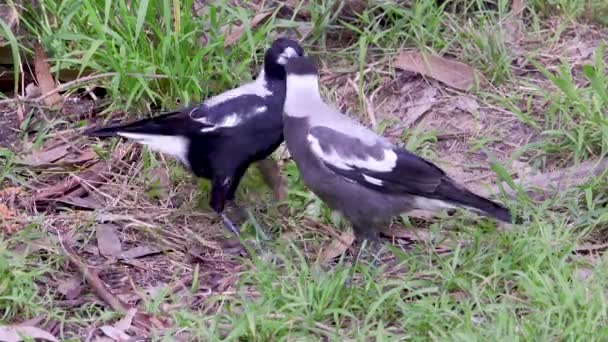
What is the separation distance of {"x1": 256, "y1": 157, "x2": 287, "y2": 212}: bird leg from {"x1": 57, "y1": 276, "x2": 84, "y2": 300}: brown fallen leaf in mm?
1026

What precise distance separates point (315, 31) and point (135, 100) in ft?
3.67

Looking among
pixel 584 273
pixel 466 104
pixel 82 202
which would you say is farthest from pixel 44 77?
pixel 584 273

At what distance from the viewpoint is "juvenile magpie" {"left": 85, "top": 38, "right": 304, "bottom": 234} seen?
4.87 meters

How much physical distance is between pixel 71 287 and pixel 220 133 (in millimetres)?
962

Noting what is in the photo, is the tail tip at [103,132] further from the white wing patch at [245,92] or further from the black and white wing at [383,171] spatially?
the black and white wing at [383,171]

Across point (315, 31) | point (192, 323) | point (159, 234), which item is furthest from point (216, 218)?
point (315, 31)

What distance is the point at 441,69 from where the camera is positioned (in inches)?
229

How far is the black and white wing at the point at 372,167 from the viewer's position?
4.42 m

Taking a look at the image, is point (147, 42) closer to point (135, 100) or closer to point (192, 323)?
point (135, 100)

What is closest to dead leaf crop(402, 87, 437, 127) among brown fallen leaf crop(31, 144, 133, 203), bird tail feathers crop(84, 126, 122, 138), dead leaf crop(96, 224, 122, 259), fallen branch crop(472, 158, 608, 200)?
fallen branch crop(472, 158, 608, 200)

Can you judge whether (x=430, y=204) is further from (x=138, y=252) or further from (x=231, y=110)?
(x=138, y=252)

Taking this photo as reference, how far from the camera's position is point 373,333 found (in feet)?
13.2

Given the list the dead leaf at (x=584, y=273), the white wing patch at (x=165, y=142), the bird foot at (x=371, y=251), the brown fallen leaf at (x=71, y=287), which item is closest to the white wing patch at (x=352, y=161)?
the bird foot at (x=371, y=251)

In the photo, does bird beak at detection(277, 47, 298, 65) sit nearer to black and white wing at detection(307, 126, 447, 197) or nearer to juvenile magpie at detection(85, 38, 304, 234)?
→ juvenile magpie at detection(85, 38, 304, 234)
